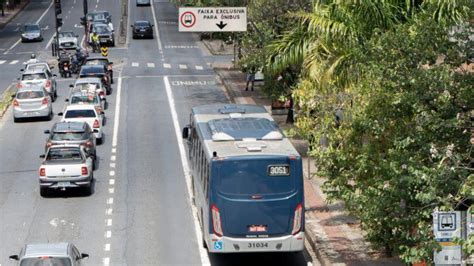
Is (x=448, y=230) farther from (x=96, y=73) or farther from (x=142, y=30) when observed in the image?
(x=142, y=30)

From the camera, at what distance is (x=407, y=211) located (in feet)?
72.0

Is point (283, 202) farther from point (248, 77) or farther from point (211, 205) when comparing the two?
point (248, 77)

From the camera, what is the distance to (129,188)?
38438 millimetres

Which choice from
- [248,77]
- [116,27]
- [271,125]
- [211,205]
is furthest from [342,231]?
[116,27]

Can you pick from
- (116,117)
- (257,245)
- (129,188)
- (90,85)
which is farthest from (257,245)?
(90,85)

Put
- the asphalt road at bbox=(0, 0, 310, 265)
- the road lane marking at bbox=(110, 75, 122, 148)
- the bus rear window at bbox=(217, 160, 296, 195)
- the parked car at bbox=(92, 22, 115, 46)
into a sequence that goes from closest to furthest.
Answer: the bus rear window at bbox=(217, 160, 296, 195) < the asphalt road at bbox=(0, 0, 310, 265) < the road lane marking at bbox=(110, 75, 122, 148) < the parked car at bbox=(92, 22, 115, 46)

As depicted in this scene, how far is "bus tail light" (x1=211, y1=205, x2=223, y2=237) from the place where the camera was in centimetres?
2641

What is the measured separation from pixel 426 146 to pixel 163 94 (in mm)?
43536

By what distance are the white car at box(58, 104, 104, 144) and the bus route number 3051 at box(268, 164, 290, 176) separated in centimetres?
2189

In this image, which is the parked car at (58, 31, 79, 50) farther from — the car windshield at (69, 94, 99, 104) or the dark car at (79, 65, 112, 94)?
the car windshield at (69, 94, 99, 104)

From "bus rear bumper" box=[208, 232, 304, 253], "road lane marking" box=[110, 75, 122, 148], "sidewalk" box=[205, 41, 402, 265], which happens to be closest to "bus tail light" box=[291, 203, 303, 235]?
"bus rear bumper" box=[208, 232, 304, 253]

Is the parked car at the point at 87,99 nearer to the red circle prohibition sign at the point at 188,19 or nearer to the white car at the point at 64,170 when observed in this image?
the red circle prohibition sign at the point at 188,19

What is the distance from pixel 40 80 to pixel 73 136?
20.5 m

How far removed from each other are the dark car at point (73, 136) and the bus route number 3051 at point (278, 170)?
52.3 ft
